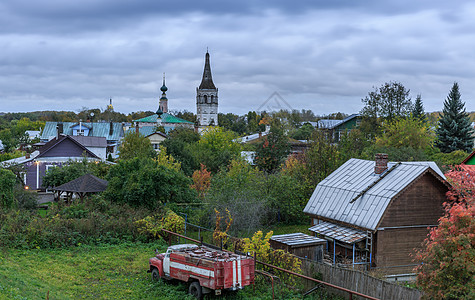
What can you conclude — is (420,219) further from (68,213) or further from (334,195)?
(68,213)

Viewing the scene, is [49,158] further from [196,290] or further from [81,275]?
[196,290]

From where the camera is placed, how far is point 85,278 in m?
18.1

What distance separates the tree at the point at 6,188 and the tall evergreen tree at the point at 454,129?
3979 centimetres

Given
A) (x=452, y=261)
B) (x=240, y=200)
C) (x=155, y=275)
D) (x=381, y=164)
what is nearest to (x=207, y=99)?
(x=240, y=200)

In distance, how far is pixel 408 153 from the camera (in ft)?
138

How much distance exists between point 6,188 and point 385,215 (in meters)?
21.8

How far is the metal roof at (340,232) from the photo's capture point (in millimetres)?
22031

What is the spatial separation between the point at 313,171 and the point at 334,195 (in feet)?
37.6

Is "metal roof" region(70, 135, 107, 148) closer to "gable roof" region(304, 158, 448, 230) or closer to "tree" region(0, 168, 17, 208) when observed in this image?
"tree" region(0, 168, 17, 208)

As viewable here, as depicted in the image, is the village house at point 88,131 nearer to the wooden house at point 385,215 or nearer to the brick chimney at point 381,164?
the brick chimney at point 381,164

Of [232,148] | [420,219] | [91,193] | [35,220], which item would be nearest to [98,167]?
[91,193]

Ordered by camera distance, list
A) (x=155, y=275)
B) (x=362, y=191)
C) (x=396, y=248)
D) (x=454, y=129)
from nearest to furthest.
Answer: (x=155, y=275) < (x=396, y=248) < (x=362, y=191) < (x=454, y=129)

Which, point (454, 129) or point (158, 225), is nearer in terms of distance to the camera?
point (158, 225)

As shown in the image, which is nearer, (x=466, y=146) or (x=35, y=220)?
(x=35, y=220)
